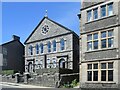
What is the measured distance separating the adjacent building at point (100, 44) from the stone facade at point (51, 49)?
11.2m

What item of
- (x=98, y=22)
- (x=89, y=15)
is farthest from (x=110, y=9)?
(x=89, y=15)

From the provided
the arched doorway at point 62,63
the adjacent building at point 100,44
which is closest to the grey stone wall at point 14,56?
the arched doorway at point 62,63

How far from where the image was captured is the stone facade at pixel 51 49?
1658 inches

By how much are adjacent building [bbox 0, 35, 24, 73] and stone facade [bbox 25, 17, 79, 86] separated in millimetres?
4176

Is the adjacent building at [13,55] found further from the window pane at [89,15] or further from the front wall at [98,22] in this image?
the window pane at [89,15]

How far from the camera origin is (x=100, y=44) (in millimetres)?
25594

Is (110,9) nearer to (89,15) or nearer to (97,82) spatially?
(89,15)

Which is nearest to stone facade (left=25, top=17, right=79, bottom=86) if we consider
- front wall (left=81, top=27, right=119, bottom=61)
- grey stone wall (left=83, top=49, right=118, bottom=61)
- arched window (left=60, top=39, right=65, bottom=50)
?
arched window (left=60, top=39, right=65, bottom=50)

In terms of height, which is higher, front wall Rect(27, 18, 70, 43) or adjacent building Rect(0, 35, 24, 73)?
front wall Rect(27, 18, 70, 43)

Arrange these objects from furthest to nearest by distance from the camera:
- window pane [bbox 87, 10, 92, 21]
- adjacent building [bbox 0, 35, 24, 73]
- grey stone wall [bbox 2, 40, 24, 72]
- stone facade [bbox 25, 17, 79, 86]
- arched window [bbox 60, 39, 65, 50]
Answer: grey stone wall [bbox 2, 40, 24, 72], adjacent building [bbox 0, 35, 24, 73], arched window [bbox 60, 39, 65, 50], stone facade [bbox 25, 17, 79, 86], window pane [bbox 87, 10, 92, 21]

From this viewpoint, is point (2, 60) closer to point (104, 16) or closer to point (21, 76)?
point (21, 76)

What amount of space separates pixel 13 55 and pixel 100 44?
30.5m

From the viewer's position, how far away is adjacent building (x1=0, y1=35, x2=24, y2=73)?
51331 millimetres

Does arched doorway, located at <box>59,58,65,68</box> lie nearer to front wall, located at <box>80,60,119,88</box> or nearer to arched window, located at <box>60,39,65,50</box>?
arched window, located at <box>60,39,65,50</box>
